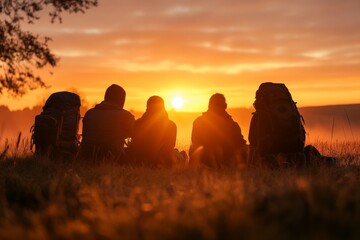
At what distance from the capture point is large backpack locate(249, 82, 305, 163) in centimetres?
1317

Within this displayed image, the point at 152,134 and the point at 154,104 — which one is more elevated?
the point at 154,104

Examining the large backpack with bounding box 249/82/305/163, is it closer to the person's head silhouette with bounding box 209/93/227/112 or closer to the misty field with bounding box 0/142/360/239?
the person's head silhouette with bounding box 209/93/227/112

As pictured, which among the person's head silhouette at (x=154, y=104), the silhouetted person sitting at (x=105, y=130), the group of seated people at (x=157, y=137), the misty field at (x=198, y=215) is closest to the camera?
the misty field at (x=198, y=215)

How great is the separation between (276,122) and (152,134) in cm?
338

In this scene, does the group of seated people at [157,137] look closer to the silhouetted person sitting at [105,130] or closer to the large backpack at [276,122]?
the silhouetted person sitting at [105,130]

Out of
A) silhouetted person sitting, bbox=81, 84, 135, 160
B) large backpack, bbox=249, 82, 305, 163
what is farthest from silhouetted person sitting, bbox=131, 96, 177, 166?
large backpack, bbox=249, 82, 305, 163

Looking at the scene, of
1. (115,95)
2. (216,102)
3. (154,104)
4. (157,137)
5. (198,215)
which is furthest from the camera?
(115,95)

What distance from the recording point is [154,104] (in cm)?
1491

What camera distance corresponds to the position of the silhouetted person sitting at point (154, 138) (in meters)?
14.7

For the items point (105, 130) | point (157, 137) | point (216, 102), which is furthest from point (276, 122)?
point (105, 130)

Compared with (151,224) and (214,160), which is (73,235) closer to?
(151,224)

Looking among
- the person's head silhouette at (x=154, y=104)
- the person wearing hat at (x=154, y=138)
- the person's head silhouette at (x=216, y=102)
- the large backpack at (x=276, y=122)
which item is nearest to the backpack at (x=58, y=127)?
the person wearing hat at (x=154, y=138)

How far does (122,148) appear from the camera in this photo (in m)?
14.8

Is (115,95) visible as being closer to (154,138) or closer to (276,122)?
(154,138)
